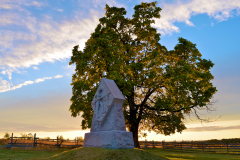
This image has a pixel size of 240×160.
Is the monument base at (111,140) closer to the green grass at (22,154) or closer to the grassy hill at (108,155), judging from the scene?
the grassy hill at (108,155)

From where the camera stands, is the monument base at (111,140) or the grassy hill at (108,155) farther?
the monument base at (111,140)

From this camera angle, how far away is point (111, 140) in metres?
9.35

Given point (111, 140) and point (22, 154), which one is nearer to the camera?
point (111, 140)

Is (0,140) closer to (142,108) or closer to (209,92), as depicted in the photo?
(142,108)

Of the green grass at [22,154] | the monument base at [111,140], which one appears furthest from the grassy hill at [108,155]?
the green grass at [22,154]

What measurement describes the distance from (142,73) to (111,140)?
10906 mm

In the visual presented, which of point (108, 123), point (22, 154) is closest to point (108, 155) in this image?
point (108, 123)

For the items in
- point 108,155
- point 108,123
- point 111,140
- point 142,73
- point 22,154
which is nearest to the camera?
point 108,155

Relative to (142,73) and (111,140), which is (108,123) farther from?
(142,73)

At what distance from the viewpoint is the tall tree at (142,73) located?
18.1m

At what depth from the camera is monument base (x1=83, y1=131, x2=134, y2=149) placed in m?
9.33

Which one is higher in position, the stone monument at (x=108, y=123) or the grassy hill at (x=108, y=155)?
the stone monument at (x=108, y=123)

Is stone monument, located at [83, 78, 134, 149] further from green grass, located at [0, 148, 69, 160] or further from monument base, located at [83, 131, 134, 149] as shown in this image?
green grass, located at [0, 148, 69, 160]

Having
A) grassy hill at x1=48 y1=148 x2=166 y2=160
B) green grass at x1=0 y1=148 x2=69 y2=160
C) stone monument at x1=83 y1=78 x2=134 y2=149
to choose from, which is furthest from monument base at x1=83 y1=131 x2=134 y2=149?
green grass at x1=0 y1=148 x2=69 y2=160
